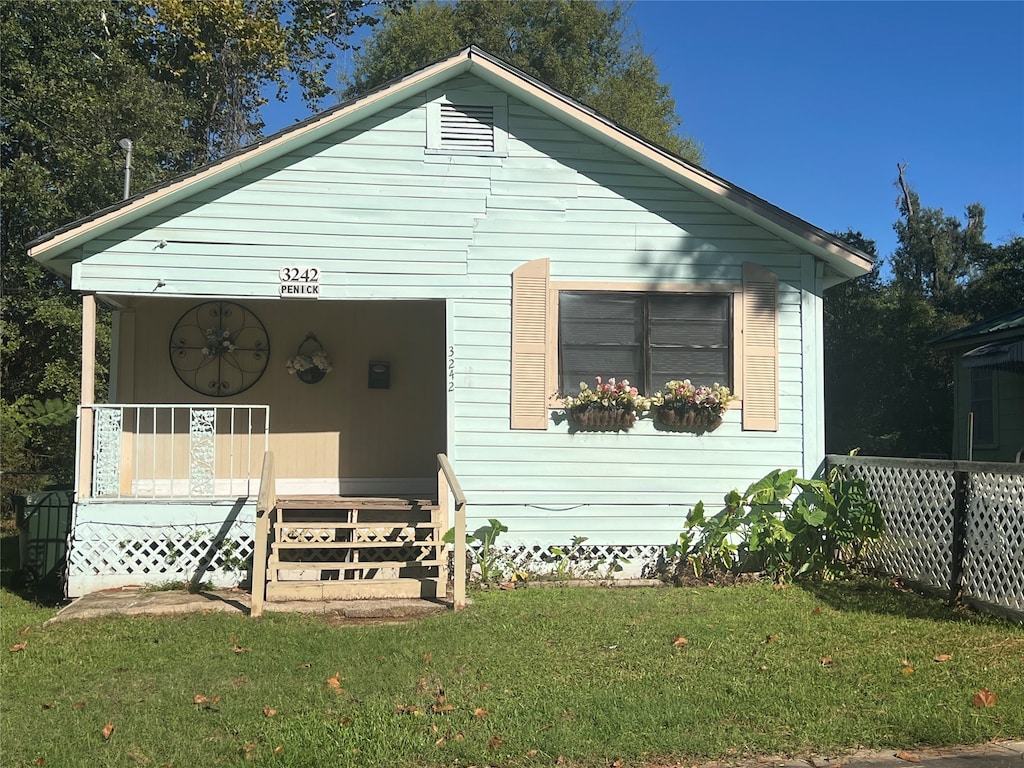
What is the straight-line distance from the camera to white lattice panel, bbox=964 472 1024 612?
6.10 metres

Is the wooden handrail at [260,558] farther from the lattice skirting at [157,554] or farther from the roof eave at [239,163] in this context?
the roof eave at [239,163]

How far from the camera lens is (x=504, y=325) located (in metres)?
8.11

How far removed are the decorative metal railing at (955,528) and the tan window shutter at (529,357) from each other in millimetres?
3190

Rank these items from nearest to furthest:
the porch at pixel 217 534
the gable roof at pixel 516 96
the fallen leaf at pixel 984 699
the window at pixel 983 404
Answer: the fallen leaf at pixel 984 699 < the porch at pixel 217 534 < the gable roof at pixel 516 96 < the window at pixel 983 404

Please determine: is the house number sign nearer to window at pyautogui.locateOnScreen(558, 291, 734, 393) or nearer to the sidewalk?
window at pyautogui.locateOnScreen(558, 291, 734, 393)

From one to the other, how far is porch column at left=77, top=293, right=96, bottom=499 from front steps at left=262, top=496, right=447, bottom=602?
5.63 ft

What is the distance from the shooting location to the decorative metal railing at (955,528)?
6.19 meters

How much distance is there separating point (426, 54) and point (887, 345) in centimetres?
1603

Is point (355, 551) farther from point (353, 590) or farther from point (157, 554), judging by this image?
point (157, 554)

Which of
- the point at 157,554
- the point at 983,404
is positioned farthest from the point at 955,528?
the point at 983,404

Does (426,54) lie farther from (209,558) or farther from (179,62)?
(209,558)

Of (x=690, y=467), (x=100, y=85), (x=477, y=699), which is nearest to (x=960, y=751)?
(x=477, y=699)

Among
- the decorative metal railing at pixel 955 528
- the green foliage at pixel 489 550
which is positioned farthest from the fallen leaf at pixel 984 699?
the green foliage at pixel 489 550

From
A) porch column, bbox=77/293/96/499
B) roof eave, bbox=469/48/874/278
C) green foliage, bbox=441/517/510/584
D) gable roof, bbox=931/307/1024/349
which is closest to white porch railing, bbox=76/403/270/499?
porch column, bbox=77/293/96/499
